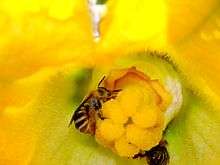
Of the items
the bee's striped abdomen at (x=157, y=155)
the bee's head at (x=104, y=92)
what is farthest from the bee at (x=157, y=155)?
the bee's head at (x=104, y=92)

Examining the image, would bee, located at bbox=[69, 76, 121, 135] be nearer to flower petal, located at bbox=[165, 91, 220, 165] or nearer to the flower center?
the flower center

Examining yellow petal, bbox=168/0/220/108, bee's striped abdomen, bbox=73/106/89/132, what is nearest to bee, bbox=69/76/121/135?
bee's striped abdomen, bbox=73/106/89/132

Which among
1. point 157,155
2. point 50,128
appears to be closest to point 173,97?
point 157,155

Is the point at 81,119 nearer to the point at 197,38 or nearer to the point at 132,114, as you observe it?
the point at 132,114

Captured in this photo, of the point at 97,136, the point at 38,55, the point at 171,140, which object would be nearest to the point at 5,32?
the point at 38,55

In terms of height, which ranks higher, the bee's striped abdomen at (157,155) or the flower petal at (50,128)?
the flower petal at (50,128)

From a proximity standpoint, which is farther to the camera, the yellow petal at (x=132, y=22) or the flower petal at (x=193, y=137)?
the flower petal at (x=193, y=137)

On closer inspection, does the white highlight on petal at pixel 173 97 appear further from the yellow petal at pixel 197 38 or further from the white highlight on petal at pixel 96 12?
the white highlight on petal at pixel 96 12
